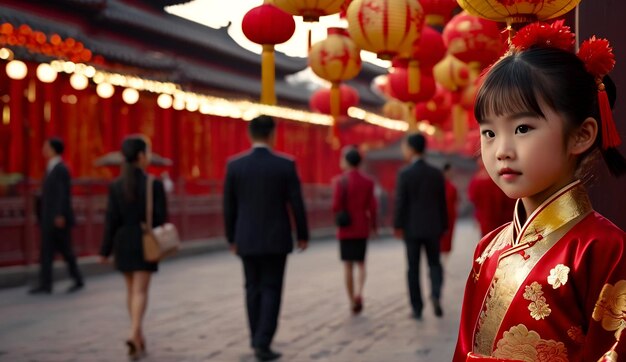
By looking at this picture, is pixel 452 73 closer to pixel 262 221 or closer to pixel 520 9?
pixel 262 221

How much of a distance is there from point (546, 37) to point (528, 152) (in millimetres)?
345

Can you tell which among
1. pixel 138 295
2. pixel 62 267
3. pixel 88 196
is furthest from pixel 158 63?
pixel 138 295

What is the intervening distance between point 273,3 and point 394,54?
4.08 feet

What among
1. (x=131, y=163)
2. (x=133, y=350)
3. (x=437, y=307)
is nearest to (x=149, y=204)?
(x=131, y=163)

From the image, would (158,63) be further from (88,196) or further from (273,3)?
(273,3)

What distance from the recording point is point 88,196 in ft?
47.5

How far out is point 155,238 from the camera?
265 inches

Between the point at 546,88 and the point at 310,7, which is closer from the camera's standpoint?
the point at 546,88

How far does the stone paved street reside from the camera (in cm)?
681

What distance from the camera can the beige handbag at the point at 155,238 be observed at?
21.8 ft

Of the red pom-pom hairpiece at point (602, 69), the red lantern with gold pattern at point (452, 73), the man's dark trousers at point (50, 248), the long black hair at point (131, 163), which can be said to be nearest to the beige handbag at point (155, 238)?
the long black hair at point (131, 163)

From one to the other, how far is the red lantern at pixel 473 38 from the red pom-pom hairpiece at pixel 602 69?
13.0 feet

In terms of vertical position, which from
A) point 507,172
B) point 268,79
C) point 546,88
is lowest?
point 507,172

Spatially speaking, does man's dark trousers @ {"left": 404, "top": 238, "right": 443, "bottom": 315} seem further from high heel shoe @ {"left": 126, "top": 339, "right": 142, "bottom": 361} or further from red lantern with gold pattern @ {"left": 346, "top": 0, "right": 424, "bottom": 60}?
red lantern with gold pattern @ {"left": 346, "top": 0, "right": 424, "bottom": 60}
